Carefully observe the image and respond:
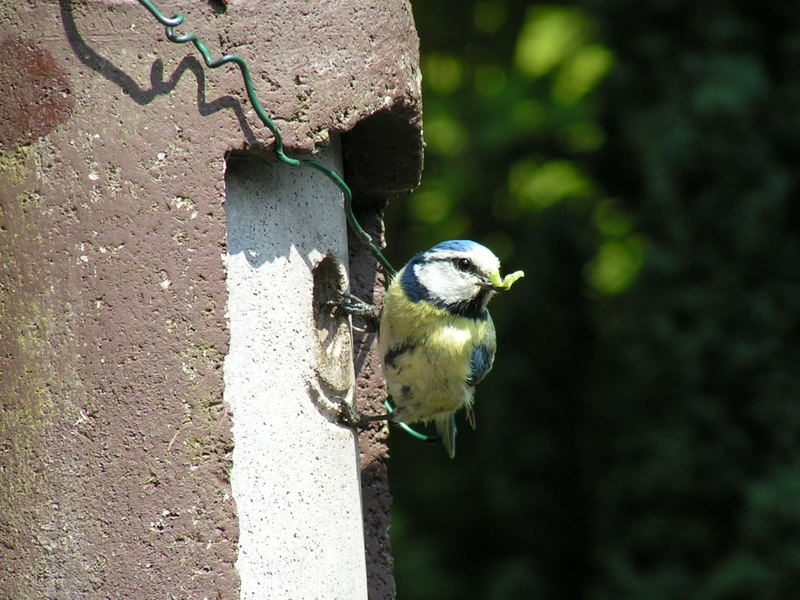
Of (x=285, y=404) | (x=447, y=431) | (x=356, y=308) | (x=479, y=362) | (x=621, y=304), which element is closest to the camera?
(x=285, y=404)

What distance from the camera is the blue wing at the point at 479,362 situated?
2.79 m

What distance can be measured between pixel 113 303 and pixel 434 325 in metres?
1.08

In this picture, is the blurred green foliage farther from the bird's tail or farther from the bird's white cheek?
the bird's white cheek

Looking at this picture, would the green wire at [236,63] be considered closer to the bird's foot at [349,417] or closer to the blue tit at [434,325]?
the bird's foot at [349,417]

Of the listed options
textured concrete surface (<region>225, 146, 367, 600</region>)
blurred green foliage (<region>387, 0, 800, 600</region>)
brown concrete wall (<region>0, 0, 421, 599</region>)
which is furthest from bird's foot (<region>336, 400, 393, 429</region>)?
blurred green foliage (<region>387, 0, 800, 600</region>)

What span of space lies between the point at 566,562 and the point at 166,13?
4.19 meters

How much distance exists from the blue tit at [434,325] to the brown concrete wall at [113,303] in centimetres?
87

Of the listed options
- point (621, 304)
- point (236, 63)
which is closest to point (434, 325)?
point (236, 63)

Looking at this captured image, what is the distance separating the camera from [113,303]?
5.91 feet

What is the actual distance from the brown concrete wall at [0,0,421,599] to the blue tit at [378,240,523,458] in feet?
2.86

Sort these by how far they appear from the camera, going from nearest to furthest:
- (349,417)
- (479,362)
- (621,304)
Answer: (349,417), (479,362), (621,304)

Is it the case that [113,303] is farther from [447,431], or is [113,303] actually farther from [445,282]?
[447,431]

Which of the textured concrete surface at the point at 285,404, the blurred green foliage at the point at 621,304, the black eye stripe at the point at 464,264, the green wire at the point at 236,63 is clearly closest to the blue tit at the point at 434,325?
the black eye stripe at the point at 464,264

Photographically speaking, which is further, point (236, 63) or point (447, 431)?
point (447, 431)
